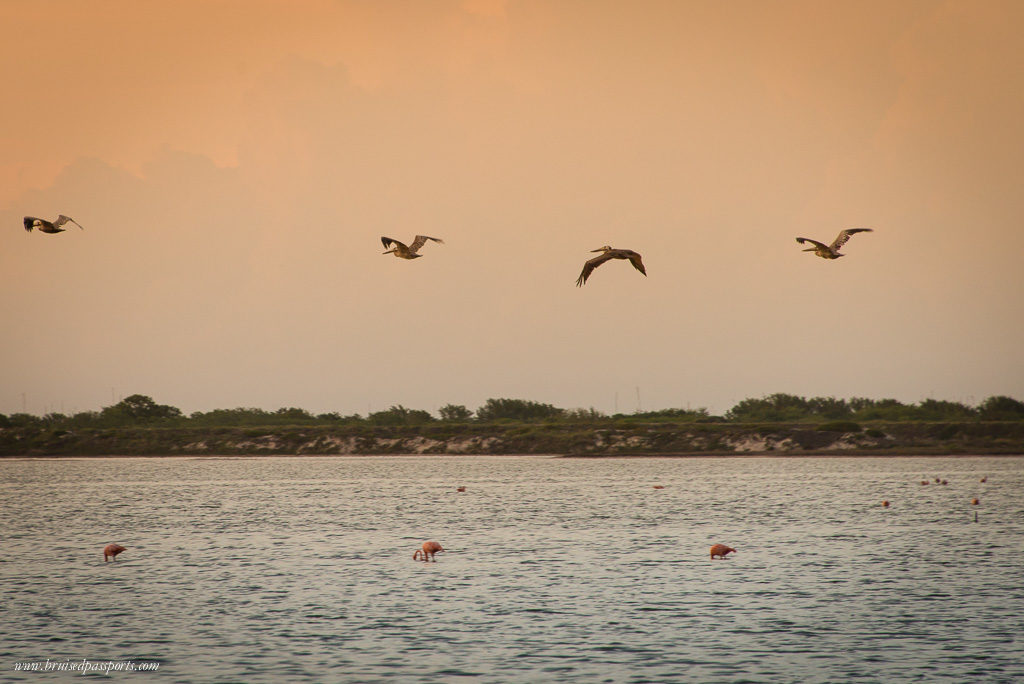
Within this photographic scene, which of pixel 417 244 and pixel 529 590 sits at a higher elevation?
pixel 417 244

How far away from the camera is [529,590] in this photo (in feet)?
121

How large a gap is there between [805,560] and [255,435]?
156858 millimetres

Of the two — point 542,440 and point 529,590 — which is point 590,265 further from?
point 542,440

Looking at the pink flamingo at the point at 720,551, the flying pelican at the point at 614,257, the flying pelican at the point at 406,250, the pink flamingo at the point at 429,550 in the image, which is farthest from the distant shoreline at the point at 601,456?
the flying pelican at the point at 614,257

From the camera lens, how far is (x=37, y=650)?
2742cm

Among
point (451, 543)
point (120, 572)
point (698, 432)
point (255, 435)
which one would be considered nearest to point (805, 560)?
point (451, 543)

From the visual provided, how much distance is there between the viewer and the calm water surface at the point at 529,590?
26094 millimetres

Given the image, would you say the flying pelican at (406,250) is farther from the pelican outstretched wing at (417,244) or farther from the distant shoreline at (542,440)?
the distant shoreline at (542,440)

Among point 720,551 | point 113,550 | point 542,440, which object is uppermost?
point 542,440

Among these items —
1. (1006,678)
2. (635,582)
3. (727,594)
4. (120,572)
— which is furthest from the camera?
(120,572)

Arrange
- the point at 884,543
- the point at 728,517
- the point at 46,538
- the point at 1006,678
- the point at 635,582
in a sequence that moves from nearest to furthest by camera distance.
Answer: the point at 1006,678 → the point at 635,582 → the point at 884,543 → the point at 46,538 → the point at 728,517

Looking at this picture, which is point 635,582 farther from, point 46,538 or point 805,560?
point 46,538

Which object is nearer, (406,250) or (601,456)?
(406,250)

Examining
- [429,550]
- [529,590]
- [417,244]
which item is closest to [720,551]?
[529,590]
